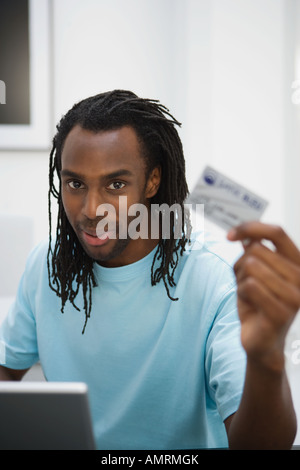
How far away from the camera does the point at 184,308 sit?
875mm

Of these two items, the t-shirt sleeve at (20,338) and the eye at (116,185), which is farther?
the t-shirt sleeve at (20,338)

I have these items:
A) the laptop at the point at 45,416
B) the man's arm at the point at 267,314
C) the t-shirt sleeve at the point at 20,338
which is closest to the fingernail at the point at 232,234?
the man's arm at the point at 267,314

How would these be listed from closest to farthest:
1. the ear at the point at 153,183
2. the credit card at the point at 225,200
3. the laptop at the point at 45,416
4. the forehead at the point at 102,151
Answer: the laptop at the point at 45,416
the credit card at the point at 225,200
the forehead at the point at 102,151
the ear at the point at 153,183

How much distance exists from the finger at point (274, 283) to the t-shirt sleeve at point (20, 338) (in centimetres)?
66

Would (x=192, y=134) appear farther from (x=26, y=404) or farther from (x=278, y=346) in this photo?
(x=26, y=404)

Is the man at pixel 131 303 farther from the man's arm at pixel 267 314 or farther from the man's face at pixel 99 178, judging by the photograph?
the man's arm at pixel 267 314

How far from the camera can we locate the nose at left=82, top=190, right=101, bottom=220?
0.79 metres

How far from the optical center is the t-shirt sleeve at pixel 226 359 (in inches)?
27.2

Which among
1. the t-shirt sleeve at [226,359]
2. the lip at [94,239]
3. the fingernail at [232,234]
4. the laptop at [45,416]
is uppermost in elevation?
the fingernail at [232,234]

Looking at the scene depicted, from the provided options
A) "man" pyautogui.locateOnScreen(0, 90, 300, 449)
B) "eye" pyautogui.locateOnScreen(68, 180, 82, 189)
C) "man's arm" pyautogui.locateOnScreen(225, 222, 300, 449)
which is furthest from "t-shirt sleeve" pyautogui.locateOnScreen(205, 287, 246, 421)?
"eye" pyautogui.locateOnScreen(68, 180, 82, 189)

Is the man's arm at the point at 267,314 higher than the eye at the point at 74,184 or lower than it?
lower

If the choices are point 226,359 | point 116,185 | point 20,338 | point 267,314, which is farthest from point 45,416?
point 20,338

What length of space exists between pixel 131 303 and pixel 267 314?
0.45 m

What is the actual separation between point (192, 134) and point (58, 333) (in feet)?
3.84
